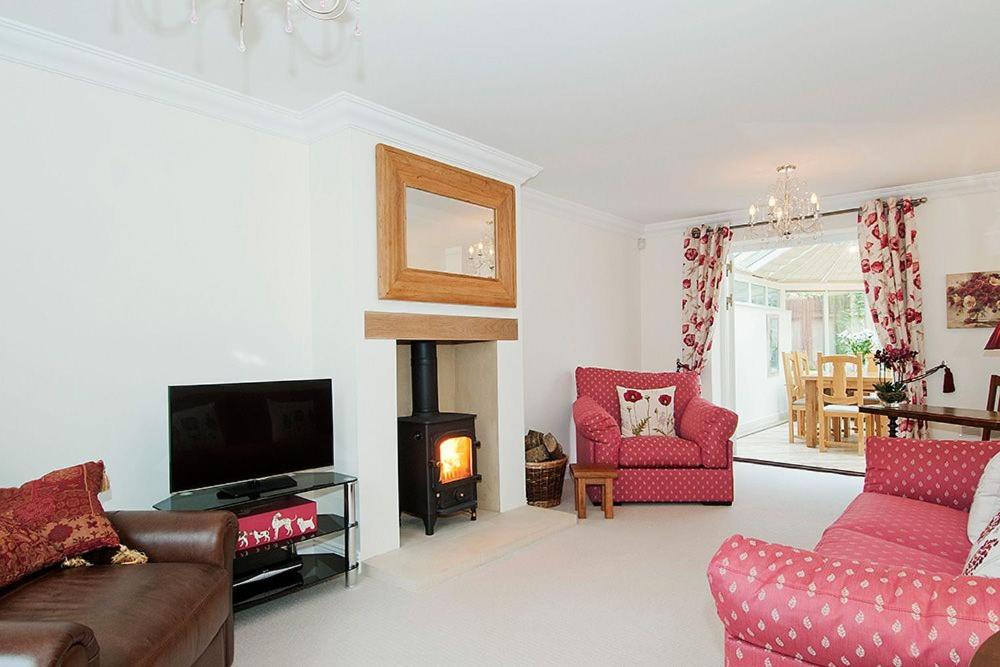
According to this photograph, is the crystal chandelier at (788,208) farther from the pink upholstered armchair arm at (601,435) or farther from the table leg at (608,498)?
the table leg at (608,498)

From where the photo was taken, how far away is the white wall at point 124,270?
8.30 ft

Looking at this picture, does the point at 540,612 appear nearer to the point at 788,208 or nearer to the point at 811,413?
the point at 788,208

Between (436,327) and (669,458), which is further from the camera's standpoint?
(669,458)

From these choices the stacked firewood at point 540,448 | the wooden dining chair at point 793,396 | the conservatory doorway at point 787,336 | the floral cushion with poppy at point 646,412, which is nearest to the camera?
the stacked firewood at point 540,448

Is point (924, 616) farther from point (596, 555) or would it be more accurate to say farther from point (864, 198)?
point (864, 198)

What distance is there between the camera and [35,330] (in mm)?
2549

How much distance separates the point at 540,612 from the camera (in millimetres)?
2760

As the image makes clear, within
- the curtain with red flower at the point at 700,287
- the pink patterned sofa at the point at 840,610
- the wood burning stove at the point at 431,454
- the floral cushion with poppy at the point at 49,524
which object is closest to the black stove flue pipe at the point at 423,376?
the wood burning stove at the point at 431,454

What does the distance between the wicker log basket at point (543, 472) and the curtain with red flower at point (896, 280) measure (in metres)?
2.91

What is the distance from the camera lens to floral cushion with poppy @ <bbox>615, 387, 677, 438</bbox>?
16.3 ft

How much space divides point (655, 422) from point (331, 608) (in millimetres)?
3034

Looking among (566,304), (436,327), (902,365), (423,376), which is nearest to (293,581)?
(423,376)

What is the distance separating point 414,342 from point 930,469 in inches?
113

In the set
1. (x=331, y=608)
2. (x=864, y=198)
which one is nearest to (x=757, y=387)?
(x=864, y=198)
